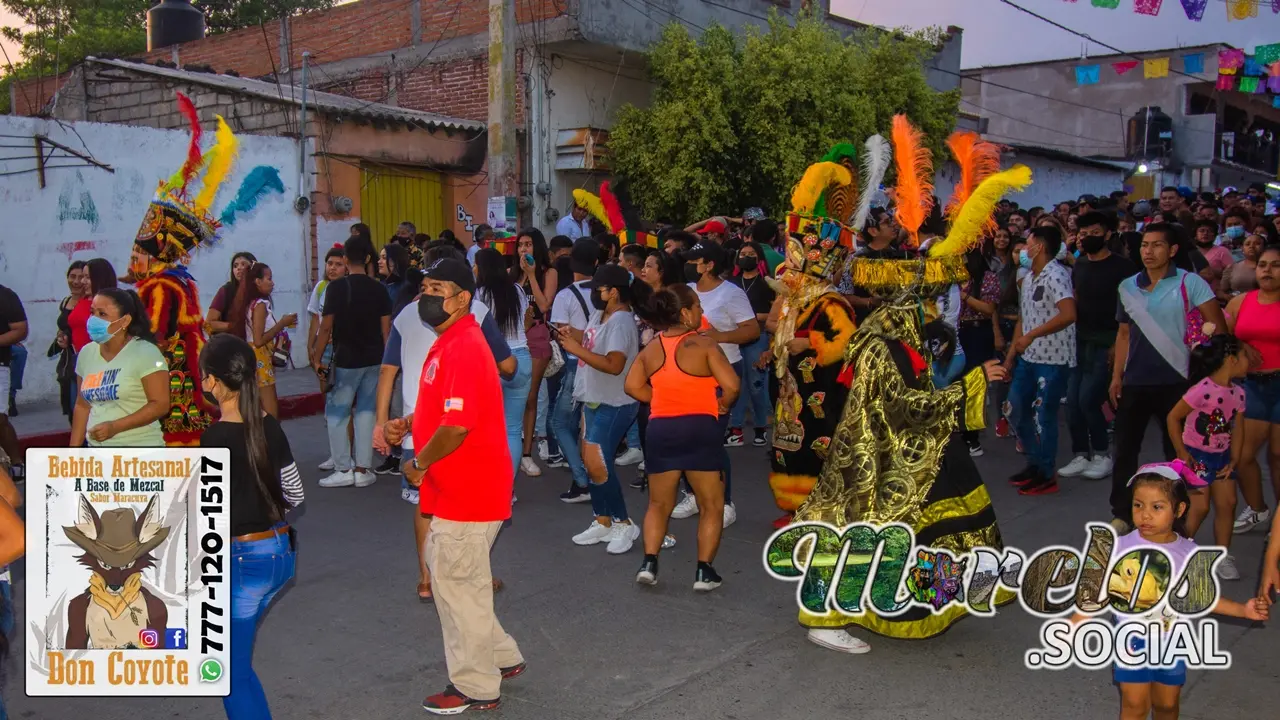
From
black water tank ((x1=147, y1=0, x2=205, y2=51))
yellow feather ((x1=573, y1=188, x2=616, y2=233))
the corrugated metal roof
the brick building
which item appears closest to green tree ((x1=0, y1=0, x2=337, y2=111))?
black water tank ((x1=147, y1=0, x2=205, y2=51))

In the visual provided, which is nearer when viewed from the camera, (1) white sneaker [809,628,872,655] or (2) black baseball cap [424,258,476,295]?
(2) black baseball cap [424,258,476,295]

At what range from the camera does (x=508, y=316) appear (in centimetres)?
723

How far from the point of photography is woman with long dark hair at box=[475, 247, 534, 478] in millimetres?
7086

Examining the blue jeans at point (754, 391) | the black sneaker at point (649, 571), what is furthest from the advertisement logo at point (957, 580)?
the blue jeans at point (754, 391)

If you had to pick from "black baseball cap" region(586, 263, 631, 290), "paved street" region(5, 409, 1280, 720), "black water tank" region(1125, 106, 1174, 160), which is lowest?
"paved street" region(5, 409, 1280, 720)

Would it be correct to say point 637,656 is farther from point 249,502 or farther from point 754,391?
point 754,391

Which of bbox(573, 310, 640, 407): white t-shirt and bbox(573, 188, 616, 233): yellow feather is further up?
bbox(573, 188, 616, 233): yellow feather

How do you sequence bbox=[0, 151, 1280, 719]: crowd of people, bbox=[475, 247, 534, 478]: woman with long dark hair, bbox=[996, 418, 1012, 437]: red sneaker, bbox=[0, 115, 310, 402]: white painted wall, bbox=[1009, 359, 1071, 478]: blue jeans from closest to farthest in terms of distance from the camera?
bbox=[0, 151, 1280, 719]: crowd of people → bbox=[475, 247, 534, 478]: woman with long dark hair → bbox=[1009, 359, 1071, 478]: blue jeans → bbox=[996, 418, 1012, 437]: red sneaker → bbox=[0, 115, 310, 402]: white painted wall

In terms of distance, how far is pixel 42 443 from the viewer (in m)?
9.47

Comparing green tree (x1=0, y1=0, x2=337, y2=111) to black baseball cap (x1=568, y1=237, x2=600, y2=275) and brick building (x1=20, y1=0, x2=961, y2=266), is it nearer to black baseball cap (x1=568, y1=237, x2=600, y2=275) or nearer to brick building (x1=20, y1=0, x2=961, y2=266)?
brick building (x1=20, y1=0, x2=961, y2=266)

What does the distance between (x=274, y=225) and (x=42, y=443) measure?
494 cm

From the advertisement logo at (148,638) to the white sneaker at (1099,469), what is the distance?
264 inches

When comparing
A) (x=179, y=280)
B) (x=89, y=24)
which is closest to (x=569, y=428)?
(x=179, y=280)

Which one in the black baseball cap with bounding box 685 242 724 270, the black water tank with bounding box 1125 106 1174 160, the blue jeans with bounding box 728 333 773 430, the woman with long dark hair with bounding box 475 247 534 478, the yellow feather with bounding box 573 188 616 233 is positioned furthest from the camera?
the black water tank with bounding box 1125 106 1174 160
